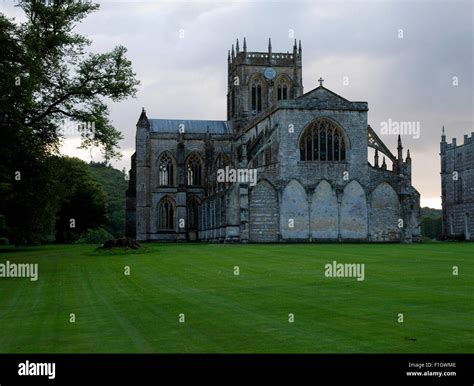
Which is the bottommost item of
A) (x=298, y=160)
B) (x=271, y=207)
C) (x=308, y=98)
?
(x=271, y=207)

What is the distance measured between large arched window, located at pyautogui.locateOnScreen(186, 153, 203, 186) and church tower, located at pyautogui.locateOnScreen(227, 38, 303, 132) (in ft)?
22.2

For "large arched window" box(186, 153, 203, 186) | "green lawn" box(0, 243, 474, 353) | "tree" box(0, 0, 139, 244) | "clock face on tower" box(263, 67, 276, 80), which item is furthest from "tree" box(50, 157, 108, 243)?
"green lawn" box(0, 243, 474, 353)

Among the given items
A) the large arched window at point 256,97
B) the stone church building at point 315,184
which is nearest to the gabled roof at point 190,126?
the large arched window at point 256,97

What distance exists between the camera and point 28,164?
1511 inches

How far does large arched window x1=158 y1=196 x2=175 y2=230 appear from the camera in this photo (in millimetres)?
85938

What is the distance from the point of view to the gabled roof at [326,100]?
213 feet

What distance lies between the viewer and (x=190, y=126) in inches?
3659

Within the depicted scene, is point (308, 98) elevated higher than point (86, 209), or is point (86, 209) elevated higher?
point (308, 98)

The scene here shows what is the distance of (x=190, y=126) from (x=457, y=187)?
32.7 metres

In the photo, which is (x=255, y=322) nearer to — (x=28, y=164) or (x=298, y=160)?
(x=28, y=164)

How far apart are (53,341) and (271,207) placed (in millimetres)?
48290

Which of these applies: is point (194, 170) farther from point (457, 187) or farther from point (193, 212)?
point (457, 187)
